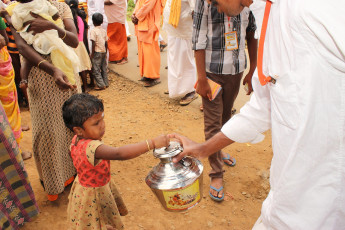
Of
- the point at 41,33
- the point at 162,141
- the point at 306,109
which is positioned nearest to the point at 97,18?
the point at 41,33

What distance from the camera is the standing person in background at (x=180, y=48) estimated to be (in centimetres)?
437

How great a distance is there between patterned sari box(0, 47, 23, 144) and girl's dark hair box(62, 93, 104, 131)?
2092 mm

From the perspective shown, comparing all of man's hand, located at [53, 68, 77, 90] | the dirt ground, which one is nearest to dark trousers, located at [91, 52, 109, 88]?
the dirt ground

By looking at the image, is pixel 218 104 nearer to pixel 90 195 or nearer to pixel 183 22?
pixel 90 195

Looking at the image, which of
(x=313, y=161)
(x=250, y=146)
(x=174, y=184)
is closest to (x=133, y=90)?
(x=250, y=146)

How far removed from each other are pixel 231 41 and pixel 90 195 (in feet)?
5.61

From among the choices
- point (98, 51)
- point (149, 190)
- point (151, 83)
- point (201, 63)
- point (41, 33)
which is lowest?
point (151, 83)

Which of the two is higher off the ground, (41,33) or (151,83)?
(41,33)

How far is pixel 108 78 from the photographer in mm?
6562

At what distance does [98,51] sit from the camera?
5793 mm

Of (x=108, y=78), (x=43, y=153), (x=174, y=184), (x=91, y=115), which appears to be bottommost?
(x=108, y=78)

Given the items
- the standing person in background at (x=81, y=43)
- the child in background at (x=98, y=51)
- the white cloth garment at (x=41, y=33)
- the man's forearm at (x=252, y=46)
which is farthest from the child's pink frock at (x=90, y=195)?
the child in background at (x=98, y=51)

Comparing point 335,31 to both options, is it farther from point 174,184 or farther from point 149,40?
point 149,40

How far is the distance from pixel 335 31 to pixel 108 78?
5.90 meters
